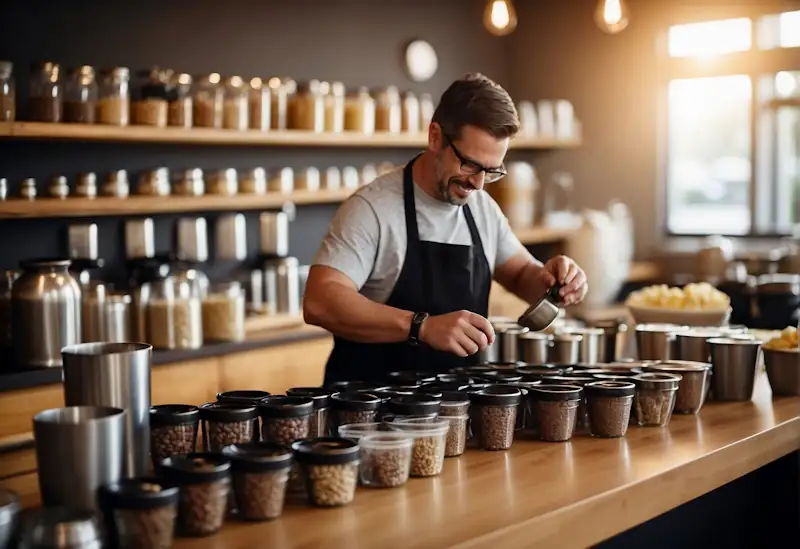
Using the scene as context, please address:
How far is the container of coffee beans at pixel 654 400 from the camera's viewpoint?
8.57 ft

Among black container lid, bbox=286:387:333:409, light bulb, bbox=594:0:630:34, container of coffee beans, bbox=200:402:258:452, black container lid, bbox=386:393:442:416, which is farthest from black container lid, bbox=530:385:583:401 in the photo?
light bulb, bbox=594:0:630:34

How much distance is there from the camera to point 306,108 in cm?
541

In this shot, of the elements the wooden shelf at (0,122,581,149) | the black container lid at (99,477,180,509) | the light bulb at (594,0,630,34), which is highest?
the light bulb at (594,0,630,34)

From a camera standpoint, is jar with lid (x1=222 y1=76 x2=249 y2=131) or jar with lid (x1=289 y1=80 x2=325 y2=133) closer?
jar with lid (x1=222 y1=76 x2=249 y2=131)

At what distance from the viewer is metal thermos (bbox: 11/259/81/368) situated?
390cm

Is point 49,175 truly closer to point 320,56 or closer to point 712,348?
point 320,56

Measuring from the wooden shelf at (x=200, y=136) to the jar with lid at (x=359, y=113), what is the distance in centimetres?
6

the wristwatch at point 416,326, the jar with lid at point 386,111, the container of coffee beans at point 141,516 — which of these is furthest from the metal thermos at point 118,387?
Answer: the jar with lid at point 386,111

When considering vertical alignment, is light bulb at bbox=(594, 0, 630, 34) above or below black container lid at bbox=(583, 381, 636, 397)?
above

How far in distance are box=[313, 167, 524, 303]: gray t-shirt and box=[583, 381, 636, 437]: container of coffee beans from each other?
2.83 feet

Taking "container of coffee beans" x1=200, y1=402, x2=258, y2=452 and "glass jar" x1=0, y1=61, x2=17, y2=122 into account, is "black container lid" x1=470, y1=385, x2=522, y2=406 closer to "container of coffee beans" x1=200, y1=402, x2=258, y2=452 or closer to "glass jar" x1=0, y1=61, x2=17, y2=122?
"container of coffee beans" x1=200, y1=402, x2=258, y2=452

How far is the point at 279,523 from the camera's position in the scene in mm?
1824

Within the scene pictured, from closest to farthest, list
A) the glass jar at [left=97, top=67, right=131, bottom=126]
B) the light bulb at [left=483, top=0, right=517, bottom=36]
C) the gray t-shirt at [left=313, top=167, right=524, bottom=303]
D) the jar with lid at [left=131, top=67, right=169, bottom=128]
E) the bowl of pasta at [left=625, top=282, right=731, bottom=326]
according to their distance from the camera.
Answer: the gray t-shirt at [left=313, top=167, right=524, bottom=303] < the bowl of pasta at [left=625, top=282, right=731, bottom=326] < the light bulb at [left=483, top=0, right=517, bottom=36] < the glass jar at [left=97, top=67, right=131, bottom=126] < the jar with lid at [left=131, top=67, right=169, bottom=128]

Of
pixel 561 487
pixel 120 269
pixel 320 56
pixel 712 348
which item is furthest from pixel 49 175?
pixel 561 487
